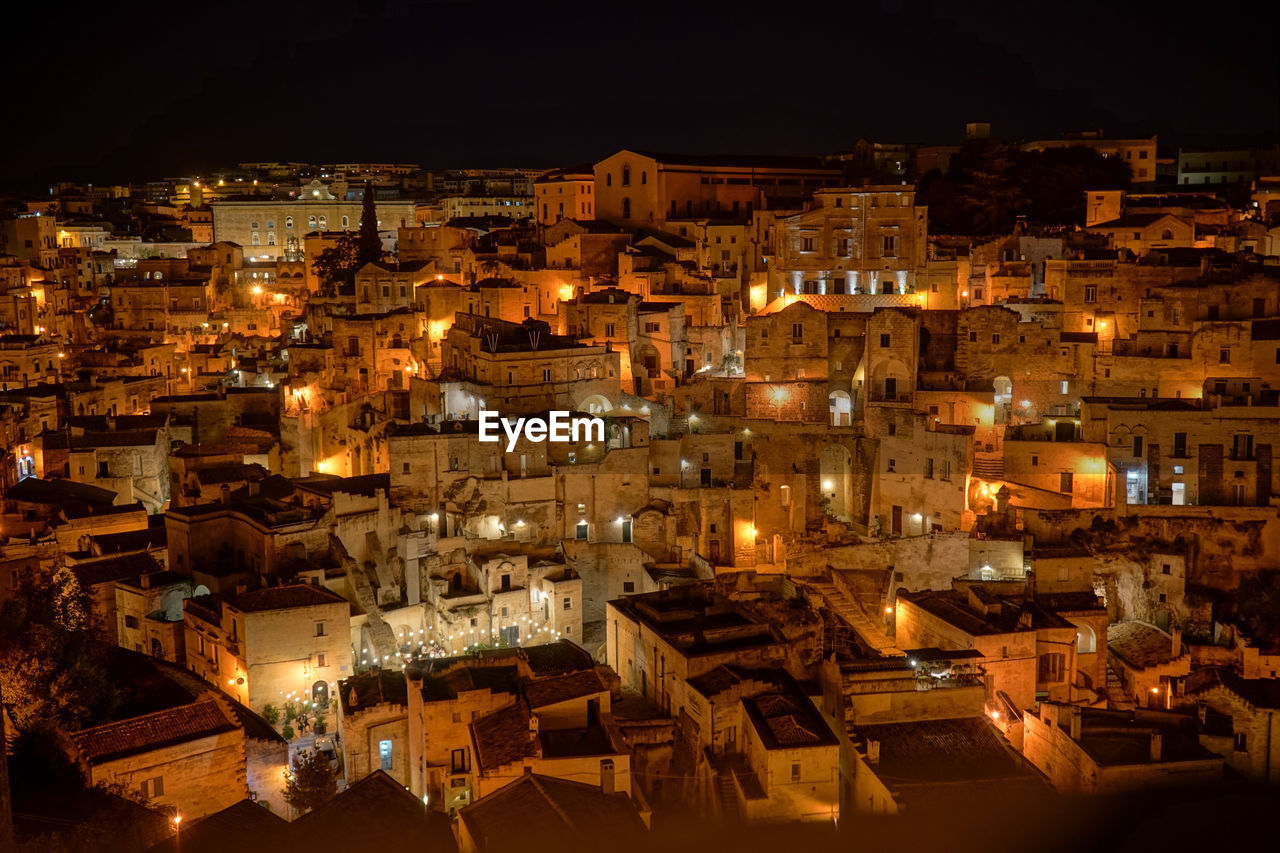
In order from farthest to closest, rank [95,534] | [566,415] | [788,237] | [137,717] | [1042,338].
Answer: [788,237] < [1042,338] < [566,415] < [95,534] < [137,717]

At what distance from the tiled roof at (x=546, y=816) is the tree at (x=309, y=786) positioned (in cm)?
381

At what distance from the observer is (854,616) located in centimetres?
2783

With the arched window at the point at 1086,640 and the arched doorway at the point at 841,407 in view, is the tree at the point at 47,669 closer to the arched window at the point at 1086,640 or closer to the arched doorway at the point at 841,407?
the arched window at the point at 1086,640

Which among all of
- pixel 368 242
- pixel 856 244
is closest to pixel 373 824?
pixel 856 244

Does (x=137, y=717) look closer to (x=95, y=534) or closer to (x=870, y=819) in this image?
(x=95, y=534)

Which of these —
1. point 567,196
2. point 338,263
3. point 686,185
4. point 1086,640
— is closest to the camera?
point 1086,640

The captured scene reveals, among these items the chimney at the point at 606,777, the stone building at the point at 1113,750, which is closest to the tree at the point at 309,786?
the chimney at the point at 606,777

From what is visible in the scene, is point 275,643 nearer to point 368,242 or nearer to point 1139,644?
point 1139,644

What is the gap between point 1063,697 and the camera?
82.6ft

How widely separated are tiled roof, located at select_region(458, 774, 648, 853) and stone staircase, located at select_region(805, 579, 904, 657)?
33.0 ft

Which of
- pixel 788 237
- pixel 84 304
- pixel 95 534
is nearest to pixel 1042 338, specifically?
pixel 788 237

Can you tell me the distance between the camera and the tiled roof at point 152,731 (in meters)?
18.4

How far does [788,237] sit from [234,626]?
23175 mm

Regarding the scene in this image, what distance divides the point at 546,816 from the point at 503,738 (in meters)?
2.74
